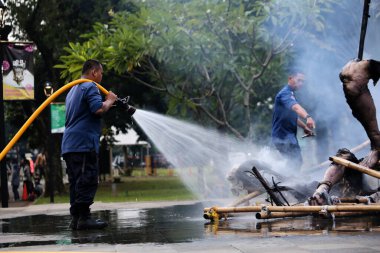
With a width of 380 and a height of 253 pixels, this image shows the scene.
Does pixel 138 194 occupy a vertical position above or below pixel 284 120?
below

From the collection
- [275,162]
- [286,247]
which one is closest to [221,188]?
[275,162]

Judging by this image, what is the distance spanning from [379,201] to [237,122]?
152ft

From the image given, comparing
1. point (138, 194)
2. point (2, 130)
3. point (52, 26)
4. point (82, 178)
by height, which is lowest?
point (138, 194)

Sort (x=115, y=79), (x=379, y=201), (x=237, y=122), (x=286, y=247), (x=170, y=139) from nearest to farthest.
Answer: (x=286, y=247)
(x=379, y=201)
(x=170, y=139)
(x=115, y=79)
(x=237, y=122)

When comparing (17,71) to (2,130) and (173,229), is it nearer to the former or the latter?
(2,130)

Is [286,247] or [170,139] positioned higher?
[170,139]

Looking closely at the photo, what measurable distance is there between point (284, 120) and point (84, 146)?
3.30 metres

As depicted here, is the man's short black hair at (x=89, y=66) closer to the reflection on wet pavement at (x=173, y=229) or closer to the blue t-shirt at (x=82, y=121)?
the blue t-shirt at (x=82, y=121)

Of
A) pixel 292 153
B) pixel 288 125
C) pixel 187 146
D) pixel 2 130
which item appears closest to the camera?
pixel 292 153

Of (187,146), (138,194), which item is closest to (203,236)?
(187,146)

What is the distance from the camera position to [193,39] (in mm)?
17625

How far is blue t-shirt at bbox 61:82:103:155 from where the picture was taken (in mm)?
8070

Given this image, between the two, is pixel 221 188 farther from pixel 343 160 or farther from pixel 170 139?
pixel 343 160

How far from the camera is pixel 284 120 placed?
10211 millimetres
